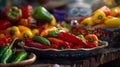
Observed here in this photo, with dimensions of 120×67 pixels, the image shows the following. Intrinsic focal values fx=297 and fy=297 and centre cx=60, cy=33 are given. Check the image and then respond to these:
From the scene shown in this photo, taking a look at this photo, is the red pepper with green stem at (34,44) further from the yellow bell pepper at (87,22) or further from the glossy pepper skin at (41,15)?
the glossy pepper skin at (41,15)

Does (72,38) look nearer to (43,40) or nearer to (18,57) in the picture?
(43,40)

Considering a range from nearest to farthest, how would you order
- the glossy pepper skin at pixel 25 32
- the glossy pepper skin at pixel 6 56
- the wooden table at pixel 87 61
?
the glossy pepper skin at pixel 6 56 < the wooden table at pixel 87 61 < the glossy pepper skin at pixel 25 32

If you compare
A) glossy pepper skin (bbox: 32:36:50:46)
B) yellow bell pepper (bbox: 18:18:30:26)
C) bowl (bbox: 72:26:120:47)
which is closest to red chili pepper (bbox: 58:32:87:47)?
glossy pepper skin (bbox: 32:36:50:46)

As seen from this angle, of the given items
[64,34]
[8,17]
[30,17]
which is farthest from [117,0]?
[64,34]

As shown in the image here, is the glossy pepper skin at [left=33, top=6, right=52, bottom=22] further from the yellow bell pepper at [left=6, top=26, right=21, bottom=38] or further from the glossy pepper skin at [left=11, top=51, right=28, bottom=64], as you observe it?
the glossy pepper skin at [left=11, top=51, right=28, bottom=64]

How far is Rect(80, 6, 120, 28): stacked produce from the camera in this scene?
2.77m

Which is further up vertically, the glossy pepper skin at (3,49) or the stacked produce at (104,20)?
the stacked produce at (104,20)

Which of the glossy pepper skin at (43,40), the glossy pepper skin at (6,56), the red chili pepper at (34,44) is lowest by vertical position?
the glossy pepper skin at (6,56)

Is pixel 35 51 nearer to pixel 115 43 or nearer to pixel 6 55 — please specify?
pixel 6 55

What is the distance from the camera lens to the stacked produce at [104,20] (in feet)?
9.09

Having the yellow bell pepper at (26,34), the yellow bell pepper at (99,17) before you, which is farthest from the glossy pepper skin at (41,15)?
the yellow bell pepper at (99,17)

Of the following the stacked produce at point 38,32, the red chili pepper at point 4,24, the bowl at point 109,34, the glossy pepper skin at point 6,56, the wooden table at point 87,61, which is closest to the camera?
the glossy pepper skin at point 6,56

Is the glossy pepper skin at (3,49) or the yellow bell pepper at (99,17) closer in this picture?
the glossy pepper skin at (3,49)

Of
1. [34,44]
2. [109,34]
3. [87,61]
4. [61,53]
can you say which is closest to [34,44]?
[34,44]
